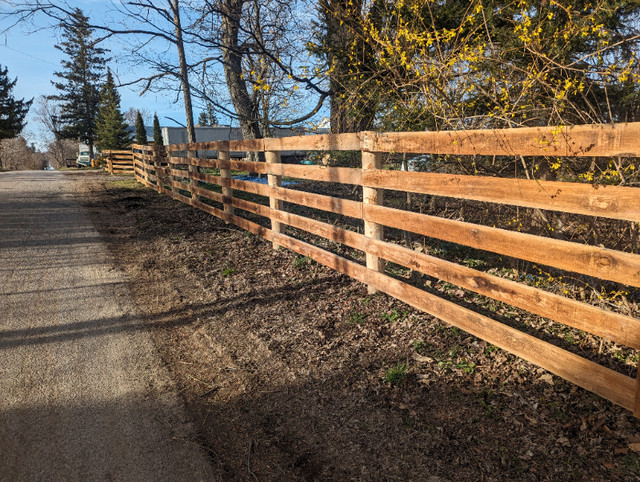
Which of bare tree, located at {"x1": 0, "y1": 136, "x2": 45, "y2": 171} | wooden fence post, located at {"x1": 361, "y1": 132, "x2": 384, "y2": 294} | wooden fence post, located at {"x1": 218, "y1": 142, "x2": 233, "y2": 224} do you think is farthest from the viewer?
bare tree, located at {"x1": 0, "y1": 136, "x2": 45, "y2": 171}

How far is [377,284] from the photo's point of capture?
4.35 meters

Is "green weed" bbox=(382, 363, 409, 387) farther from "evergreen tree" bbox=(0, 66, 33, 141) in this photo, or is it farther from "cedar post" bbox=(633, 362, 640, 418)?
"evergreen tree" bbox=(0, 66, 33, 141)

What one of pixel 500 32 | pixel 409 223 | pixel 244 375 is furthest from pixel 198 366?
pixel 500 32

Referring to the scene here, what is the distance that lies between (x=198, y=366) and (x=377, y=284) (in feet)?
6.25

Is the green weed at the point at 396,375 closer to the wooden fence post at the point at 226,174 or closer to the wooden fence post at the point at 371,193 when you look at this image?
the wooden fence post at the point at 371,193

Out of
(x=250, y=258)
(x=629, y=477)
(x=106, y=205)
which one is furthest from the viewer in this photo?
(x=106, y=205)

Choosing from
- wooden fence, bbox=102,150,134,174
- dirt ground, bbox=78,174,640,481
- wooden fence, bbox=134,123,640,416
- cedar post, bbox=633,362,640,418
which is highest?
wooden fence, bbox=102,150,134,174

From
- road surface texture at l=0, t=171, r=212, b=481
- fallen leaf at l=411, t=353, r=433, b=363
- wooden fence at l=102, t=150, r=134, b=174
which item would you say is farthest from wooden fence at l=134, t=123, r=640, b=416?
wooden fence at l=102, t=150, r=134, b=174

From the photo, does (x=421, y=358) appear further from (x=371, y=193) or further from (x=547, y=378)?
(x=371, y=193)

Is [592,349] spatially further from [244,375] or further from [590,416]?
[244,375]

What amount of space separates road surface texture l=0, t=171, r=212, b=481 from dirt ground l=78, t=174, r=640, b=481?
0.65 feet

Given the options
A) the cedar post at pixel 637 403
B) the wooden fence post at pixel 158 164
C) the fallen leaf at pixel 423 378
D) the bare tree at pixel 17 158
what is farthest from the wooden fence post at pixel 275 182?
the bare tree at pixel 17 158

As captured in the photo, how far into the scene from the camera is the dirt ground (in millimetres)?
2383

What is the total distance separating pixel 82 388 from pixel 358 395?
2.06m
